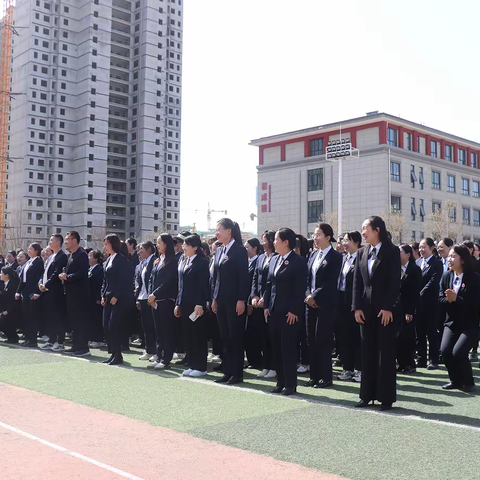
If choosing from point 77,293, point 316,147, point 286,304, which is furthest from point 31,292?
point 316,147

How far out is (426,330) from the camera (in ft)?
33.2

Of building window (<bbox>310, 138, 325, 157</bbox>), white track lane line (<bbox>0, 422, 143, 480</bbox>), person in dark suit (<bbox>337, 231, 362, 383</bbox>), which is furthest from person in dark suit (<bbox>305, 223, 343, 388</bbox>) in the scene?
building window (<bbox>310, 138, 325, 157</bbox>)

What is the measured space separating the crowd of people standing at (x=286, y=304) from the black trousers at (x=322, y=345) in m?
0.01

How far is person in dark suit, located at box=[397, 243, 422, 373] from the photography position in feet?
30.4

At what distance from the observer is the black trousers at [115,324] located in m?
9.92

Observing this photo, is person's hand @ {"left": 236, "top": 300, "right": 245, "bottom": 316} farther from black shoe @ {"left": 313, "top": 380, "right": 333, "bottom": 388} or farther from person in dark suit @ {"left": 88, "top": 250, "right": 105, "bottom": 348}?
person in dark suit @ {"left": 88, "top": 250, "right": 105, "bottom": 348}

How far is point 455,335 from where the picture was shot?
7852 millimetres

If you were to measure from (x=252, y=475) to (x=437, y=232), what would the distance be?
55578mm

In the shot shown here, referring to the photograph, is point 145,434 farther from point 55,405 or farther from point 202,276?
point 202,276

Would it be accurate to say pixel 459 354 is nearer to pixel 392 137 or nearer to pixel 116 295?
pixel 116 295

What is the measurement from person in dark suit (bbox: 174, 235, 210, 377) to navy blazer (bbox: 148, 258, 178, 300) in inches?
18.2

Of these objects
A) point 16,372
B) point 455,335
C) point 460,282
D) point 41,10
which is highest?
point 41,10

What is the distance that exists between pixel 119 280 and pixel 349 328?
4.06 metres

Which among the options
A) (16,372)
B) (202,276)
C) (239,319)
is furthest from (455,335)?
(16,372)
